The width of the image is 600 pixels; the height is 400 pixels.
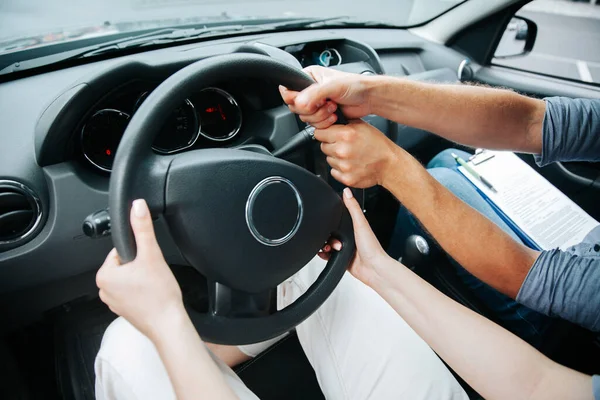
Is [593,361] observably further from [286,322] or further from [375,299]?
[286,322]

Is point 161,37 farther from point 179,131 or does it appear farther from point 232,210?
point 232,210

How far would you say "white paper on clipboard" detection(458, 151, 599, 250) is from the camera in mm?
1442

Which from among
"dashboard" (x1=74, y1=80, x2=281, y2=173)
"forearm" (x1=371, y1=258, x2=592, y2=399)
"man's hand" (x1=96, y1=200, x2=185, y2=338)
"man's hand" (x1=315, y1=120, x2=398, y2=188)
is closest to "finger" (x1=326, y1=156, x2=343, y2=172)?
"man's hand" (x1=315, y1=120, x2=398, y2=188)

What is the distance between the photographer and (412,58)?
218cm

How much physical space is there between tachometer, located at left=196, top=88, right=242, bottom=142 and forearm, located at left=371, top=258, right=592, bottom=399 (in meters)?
0.62


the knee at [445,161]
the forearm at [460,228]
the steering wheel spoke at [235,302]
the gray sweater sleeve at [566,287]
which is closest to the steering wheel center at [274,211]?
the steering wheel spoke at [235,302]

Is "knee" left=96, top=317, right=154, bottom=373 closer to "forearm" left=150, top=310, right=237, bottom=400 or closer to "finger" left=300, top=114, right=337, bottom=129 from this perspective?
"forearm" left=150, top=310, right=237, bottom=400

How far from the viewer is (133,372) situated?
85 centimetres

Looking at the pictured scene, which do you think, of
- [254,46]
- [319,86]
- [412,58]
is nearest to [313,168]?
[319,86]

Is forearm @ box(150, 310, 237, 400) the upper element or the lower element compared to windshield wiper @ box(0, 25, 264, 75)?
lower

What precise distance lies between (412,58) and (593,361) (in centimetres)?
151

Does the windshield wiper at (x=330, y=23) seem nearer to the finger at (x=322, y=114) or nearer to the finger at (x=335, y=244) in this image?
the finger at (x=322, y=114)

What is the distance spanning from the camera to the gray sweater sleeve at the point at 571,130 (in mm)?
1200

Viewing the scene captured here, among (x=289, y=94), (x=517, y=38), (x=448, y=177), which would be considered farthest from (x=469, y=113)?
(x=517, y=38)
